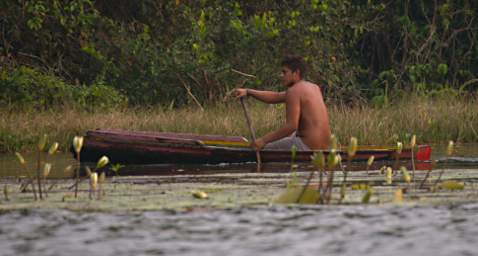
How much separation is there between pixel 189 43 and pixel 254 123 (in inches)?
181

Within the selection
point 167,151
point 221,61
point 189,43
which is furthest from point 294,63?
point 221,61

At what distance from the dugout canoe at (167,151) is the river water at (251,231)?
3958mm

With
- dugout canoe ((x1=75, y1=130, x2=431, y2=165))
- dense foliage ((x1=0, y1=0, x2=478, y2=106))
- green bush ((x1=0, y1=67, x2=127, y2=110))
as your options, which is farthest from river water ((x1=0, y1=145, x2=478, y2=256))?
dense foliage ((x1=0, y1=0, x2=478, y2=106))

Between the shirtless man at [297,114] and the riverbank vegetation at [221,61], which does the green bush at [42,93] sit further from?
the shirtless man at [297,114]

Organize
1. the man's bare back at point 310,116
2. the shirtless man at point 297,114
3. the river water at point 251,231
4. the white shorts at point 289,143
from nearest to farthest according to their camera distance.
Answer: the river water at point 251,231, the shirtless man at point 297,114, the man's bare back at point 310,116, the white shorts at point 289,143

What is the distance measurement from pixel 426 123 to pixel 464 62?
7523 millimetres

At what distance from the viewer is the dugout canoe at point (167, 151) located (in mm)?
10711

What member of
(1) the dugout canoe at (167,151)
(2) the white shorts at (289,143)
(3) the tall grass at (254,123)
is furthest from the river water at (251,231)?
(3) the tall grass at (254,123)

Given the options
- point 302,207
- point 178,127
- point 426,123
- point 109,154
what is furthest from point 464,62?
point 302,207

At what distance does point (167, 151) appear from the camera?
1083 cm

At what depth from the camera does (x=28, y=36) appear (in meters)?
18.4

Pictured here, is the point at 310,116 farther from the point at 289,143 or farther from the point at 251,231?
the point at 251,231

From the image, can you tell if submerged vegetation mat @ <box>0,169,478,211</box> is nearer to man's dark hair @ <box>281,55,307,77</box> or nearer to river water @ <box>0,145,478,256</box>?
river water @ <box>0,145,478,256</box>

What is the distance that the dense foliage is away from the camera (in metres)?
18.0
